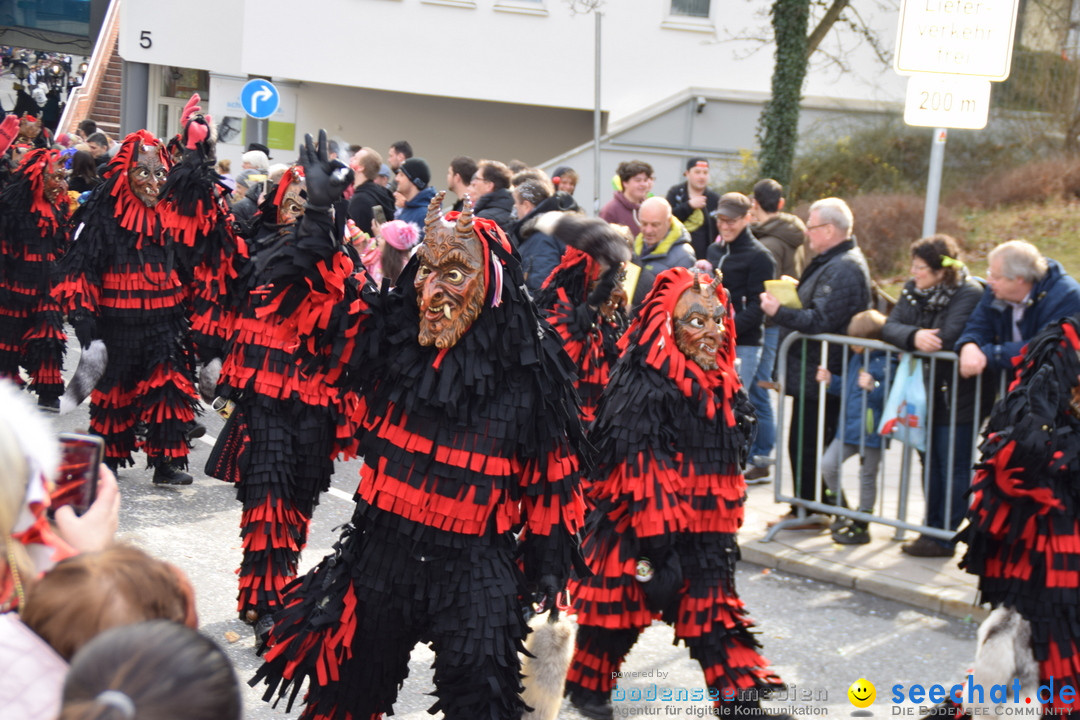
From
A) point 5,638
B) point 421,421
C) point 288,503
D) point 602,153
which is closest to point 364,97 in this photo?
point 602,153

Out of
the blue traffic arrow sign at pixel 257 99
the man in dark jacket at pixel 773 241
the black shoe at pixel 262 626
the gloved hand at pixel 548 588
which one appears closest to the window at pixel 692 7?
the blue traffic arrow sign at pixel 257 99

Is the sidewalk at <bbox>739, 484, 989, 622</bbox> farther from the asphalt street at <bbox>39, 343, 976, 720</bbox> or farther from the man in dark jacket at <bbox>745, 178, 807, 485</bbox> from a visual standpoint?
the man in dark jacket at <bbox>745, 178, 807, 485</bbox>

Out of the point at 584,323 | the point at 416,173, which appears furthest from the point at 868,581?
the point at 416,173

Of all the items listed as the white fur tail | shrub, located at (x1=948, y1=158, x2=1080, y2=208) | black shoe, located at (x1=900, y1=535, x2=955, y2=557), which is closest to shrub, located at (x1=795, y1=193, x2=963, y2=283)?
shrub, located at (x1=948, y1=158, x2=1080, y2=208)

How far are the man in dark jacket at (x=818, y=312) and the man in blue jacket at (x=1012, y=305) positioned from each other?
1.02 m

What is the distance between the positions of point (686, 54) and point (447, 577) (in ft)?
64.3

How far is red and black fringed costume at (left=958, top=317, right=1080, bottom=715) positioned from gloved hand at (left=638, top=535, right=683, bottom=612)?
1.17 meters

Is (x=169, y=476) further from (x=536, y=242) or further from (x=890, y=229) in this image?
(x=890, y=229)

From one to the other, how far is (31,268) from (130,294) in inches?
127

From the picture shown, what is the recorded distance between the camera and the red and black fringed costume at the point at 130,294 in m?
6.96

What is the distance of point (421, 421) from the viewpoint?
357cm

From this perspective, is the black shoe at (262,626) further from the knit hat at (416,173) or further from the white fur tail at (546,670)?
the knit hat at (416,173)

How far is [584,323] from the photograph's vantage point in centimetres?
592

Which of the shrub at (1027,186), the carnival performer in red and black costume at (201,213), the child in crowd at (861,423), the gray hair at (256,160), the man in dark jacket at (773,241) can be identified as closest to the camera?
the carnival performer in red and black costume at (201,213)
